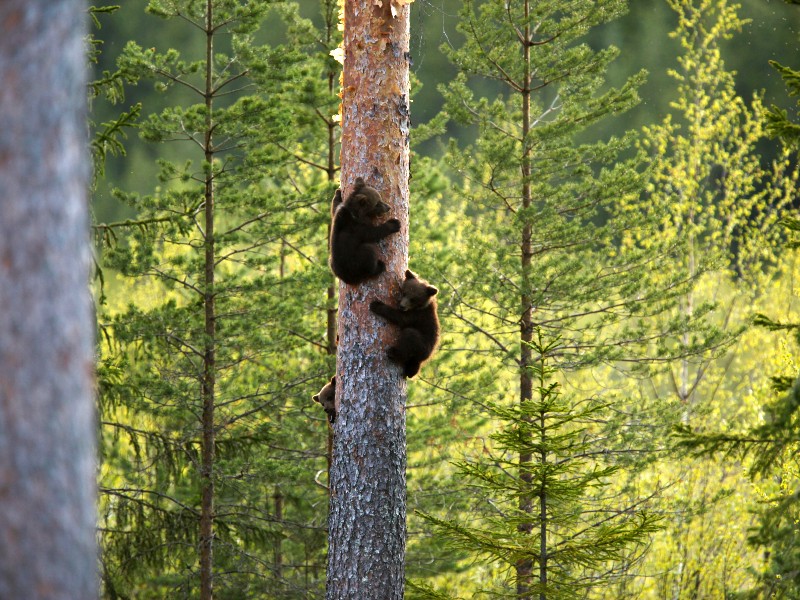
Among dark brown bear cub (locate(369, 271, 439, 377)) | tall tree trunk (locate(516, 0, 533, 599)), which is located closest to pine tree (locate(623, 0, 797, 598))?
tall tree trunk (locate(516, 0, 533, 599))

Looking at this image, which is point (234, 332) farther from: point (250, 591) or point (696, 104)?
point (696, 104)

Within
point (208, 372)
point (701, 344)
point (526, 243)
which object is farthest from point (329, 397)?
point (701, 344)

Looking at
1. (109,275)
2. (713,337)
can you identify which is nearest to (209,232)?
(713,337)

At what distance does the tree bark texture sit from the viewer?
4.94 meters

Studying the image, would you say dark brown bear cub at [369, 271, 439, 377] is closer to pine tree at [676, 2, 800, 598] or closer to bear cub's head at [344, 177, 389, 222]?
bear cub's head at [344, 177, 389, 222]

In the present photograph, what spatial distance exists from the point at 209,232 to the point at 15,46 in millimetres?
7776

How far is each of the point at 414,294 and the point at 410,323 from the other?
17 cm

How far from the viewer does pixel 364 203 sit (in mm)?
5113

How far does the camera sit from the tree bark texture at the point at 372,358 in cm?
494

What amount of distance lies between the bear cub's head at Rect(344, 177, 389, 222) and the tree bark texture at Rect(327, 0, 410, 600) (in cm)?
11

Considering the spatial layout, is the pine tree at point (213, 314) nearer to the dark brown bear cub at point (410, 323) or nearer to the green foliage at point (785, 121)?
the dark brown bear cub at point (410, 323)

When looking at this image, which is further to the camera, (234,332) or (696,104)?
(696,104)

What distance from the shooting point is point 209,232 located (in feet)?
33.3

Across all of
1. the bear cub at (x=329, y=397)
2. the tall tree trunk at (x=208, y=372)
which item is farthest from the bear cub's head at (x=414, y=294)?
the tall tree trunk at (x=208, y=372)
